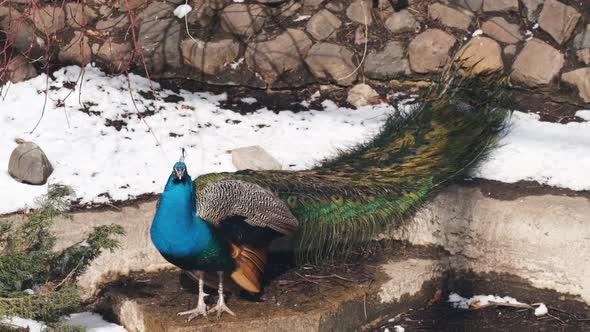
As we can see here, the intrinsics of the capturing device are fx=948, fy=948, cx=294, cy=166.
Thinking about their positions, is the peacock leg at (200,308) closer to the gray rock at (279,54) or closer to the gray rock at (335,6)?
the gray rock at (279,54)

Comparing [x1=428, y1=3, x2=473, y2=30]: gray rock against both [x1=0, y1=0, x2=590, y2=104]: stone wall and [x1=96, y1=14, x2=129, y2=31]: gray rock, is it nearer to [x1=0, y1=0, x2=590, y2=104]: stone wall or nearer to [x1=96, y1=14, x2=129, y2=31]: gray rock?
[x1=0, y1=0, x2=590, y2=104]: stone wall

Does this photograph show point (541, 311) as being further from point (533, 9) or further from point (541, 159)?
point (533, 9)

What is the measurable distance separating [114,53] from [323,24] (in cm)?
139

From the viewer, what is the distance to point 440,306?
4.78m

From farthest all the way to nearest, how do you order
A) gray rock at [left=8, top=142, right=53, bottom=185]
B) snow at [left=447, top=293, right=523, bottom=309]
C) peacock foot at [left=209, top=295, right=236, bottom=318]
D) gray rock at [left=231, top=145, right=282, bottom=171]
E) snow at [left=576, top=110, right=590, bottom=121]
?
snow at [left=576, top=110, right=590, bottom=121], gray rock at [left=231, top=145, right=282, bottom=171], gray rock at [left=8, top=142, right=53, bottom=185], snow at [left=447, top=293, right=523, bottom=309], peacock foot at [left=209, top=295, right=236, bottom=318]

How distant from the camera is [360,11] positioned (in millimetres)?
6359

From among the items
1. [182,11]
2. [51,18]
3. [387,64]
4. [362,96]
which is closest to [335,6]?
[387,64]

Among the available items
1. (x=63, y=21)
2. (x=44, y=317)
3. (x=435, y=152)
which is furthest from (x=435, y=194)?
(x=63, y=21)

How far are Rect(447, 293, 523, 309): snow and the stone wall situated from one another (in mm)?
1714

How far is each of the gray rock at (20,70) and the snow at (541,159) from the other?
9.23 feet

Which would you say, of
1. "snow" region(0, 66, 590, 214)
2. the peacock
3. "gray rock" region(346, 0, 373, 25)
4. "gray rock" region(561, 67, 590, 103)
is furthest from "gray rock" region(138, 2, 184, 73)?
"gray rock" region(561, 67, 590, 103)

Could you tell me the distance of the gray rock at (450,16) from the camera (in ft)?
20.4


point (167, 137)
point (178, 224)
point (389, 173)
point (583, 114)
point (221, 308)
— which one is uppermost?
point (583, 114)

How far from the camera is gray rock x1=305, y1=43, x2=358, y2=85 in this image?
622 cm
